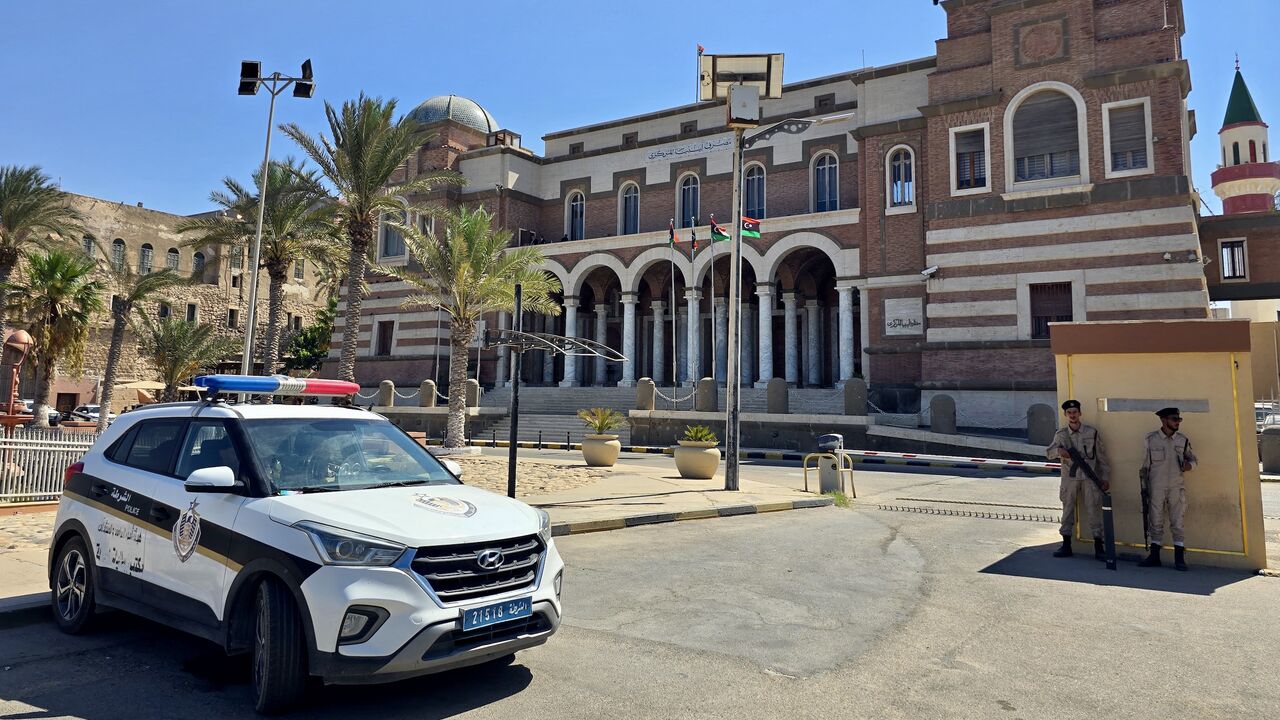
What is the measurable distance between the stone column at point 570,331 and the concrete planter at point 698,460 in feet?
59.1

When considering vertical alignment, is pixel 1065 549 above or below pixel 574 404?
below

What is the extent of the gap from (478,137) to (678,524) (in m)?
34.5

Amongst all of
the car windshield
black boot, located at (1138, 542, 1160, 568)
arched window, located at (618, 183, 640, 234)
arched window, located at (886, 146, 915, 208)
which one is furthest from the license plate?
arched window, located at (618, 183, 640, 234)

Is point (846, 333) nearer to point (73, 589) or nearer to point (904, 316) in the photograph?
point (904, 316)

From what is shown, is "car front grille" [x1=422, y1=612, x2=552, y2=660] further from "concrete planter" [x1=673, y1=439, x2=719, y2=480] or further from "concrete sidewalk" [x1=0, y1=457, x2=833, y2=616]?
"concrete planter" [x1=673, y1=439, x2=719, y2=480]

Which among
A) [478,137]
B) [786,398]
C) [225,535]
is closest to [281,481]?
[225,535]

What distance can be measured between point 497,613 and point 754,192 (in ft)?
104

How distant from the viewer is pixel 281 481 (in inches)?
173

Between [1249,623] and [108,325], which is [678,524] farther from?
[108,325]

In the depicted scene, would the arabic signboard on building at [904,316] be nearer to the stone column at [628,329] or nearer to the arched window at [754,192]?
the arched window at [754,192]

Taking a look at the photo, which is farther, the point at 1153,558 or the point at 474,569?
the point at 1153,558

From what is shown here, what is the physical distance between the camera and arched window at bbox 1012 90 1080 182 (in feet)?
77.8

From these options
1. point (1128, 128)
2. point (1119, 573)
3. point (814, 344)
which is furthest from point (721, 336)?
point (1119, 573)

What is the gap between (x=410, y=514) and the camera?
4.05 metres
